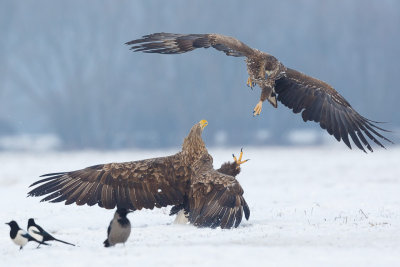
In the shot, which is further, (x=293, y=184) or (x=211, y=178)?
(x=293, y=184)

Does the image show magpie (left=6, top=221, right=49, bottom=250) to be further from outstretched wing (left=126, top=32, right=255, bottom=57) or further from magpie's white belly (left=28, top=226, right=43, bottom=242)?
outstretched wing (left=126, top=32, right=255, bottom=57)

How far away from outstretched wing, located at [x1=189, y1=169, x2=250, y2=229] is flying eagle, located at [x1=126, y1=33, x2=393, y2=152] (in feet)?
4.40

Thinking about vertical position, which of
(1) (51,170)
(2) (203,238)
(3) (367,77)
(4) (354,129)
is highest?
(3) (367,77)

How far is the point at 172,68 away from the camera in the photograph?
65.3 metres

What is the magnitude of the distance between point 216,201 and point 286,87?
2885 mm

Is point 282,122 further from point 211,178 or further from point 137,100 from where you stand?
point 211,178

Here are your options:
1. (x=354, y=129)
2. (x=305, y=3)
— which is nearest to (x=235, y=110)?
(x=305, y=3)

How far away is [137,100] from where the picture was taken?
6206 centimetres

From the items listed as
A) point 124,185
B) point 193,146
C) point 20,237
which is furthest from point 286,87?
point 20,237

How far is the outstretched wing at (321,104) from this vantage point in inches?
443

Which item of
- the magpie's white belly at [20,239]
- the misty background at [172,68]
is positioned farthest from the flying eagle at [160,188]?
the misty background at [172,68]

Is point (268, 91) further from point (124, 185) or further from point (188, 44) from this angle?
point (124, 185)

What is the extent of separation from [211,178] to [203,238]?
40.0 inches

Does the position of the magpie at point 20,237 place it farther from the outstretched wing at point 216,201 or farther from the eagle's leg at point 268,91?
the eagle's leg at point 268,91
